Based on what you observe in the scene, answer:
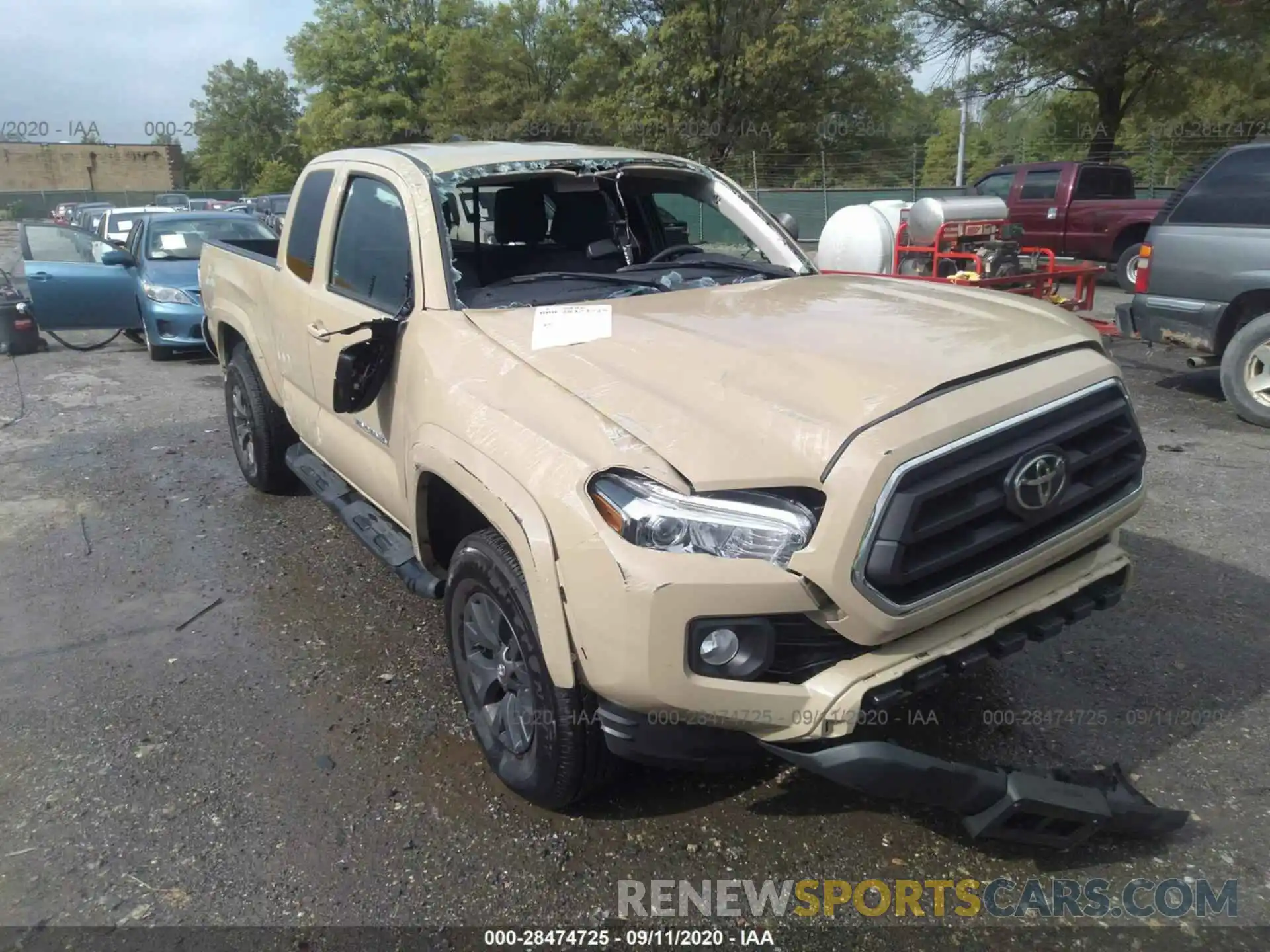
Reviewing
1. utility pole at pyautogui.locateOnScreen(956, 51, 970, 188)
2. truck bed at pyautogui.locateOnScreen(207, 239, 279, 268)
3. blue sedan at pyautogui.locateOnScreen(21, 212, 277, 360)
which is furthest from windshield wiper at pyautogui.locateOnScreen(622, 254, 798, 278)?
utility pole at pyautogui.locateOnScreen(956, 51, 970, 188)

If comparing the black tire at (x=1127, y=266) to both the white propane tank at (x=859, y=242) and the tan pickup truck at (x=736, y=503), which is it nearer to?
the white propane tank at (x=859, y=242)

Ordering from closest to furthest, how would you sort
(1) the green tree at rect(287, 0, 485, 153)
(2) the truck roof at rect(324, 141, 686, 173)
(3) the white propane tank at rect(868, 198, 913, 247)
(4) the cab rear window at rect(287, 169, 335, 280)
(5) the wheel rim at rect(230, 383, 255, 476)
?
1. (2) the truck roof at rect(324, 141, 686, 173)
2. (4) the cab rear window at rect(287, 169, 335, 280)
3. (5) the wheel rim at rect(230, 383, 255, 476)
4. (3) the white propane tank at rect(868, 198, 913, 247)
5. (1) the green tree at rect(287, 0, 485, 153)

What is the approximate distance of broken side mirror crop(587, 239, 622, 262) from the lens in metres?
4.11

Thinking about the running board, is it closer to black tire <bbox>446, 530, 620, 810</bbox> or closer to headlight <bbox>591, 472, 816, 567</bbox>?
black tire <bbox>446, 530, 620, 810</bbox>

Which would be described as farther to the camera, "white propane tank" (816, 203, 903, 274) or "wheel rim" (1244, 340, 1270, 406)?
"white propane tank" (816, 203, 903, 274)

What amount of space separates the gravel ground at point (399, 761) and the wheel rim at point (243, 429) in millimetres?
691

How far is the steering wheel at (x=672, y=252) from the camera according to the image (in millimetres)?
4059

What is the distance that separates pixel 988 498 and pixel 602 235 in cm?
240

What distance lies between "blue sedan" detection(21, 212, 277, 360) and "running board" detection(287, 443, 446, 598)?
19.8 ft

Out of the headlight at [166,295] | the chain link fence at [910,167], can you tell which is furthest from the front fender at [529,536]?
the chain link fence at [910,167]

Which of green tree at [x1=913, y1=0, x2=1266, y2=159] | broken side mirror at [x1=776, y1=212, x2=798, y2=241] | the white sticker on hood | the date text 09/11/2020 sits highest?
green tree at [x1=913, y1=0, x2=1266, y2=159]

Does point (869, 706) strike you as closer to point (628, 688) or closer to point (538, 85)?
point (628, 688)

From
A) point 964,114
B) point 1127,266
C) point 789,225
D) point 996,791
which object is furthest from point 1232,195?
point 964,114

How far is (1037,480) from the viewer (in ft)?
7.88
